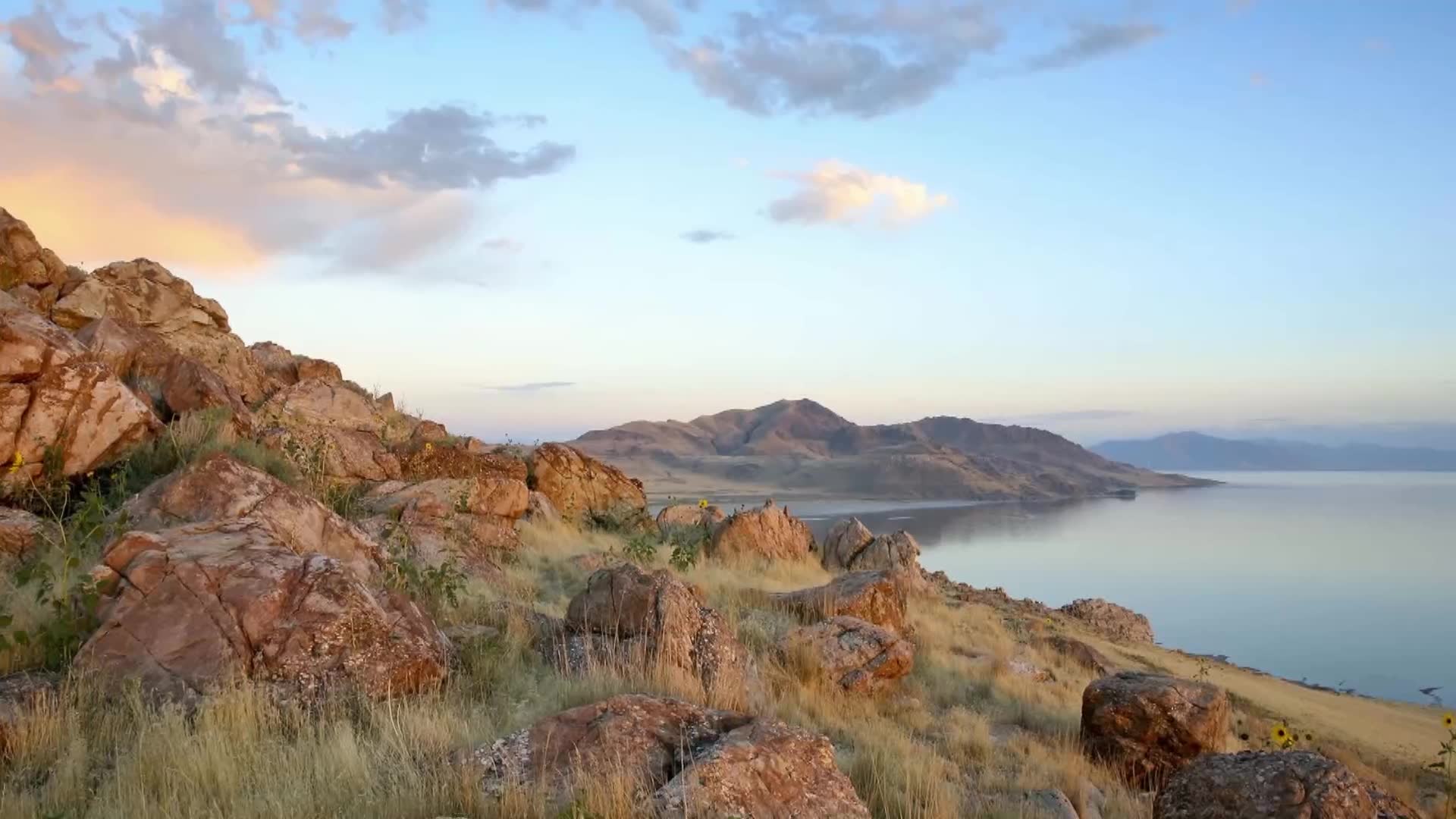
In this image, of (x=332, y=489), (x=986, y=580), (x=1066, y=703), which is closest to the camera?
(x=1066, y=703)

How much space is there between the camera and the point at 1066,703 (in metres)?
11.1

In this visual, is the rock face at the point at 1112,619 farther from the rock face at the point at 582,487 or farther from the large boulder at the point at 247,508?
the large boulder at the point at 247,508

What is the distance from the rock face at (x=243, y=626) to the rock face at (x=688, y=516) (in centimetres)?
1331

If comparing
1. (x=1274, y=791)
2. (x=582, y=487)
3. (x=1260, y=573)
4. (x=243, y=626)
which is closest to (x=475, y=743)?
(x=243, y=626)

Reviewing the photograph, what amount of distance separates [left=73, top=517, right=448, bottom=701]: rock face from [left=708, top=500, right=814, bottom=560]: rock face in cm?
1147

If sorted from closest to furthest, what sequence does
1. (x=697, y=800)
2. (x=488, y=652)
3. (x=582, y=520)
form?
(x=697, y=800) → (x=488, y=652) → (x=582, y=520)

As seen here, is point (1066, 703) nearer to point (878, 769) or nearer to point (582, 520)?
point (878, 769)

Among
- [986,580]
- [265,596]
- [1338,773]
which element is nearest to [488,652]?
[265,596]

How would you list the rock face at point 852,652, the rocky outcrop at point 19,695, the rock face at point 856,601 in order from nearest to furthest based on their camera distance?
the rocky outcrop at point 19,695 → the rock face at point 852,652 → the rock face at point 856,601

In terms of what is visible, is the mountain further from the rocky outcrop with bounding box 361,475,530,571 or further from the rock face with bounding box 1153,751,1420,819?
the rock face with bounding box 1153,751,1420,819

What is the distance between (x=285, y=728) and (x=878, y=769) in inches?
135

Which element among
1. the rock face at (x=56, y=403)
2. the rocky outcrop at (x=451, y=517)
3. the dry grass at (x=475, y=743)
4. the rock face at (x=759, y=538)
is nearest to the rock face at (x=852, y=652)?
the dry grass at (x=475, y=743)

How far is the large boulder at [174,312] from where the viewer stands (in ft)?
46.0

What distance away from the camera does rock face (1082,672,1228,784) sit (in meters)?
8.09
